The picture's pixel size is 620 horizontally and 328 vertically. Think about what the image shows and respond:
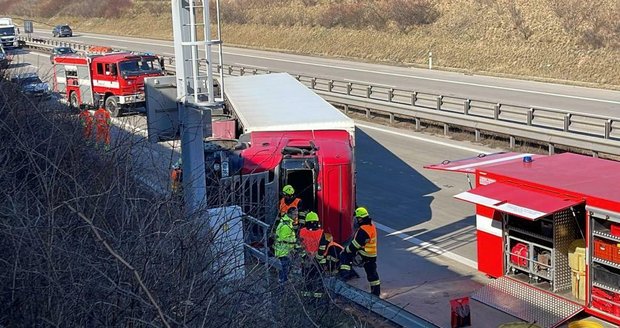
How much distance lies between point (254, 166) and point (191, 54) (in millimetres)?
3837

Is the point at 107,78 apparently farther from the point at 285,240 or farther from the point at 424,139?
the point at 285,240

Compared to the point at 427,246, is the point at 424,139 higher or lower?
higher

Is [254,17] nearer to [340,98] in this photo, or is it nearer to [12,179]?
[340,98]

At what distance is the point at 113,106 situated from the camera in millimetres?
29719

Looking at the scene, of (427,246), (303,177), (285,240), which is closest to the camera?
(285,240)

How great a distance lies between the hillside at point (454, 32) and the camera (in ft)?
123

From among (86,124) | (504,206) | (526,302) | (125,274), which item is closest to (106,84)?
(86,124)

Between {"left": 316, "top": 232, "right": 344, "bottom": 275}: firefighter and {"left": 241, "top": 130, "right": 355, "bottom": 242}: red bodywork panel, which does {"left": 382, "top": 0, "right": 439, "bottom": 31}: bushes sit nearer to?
{"left": 241, "top": 130, "right": 355, "bottom": 242}: red bodywork panel

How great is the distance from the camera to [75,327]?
4.87 meters

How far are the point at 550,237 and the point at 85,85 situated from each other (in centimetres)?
2398

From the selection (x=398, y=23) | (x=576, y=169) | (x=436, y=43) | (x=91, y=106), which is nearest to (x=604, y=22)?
(x=436, y=43)

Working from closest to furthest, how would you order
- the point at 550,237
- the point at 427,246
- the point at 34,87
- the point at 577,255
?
the point at 577,255 < the point at 550,237 < the point at 427,246 < the point at 34,87

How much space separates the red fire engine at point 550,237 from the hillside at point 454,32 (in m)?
23.3

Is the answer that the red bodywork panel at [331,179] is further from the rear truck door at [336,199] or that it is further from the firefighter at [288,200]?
the firefighter at [288,200]
